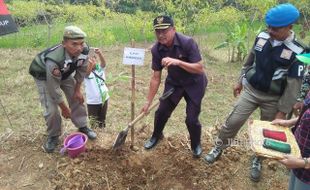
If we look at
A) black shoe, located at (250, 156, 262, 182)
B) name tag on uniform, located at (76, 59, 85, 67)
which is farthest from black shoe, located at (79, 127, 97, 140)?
black shoe, located at (250, 156, 262, 182)

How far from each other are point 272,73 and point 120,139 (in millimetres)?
1665

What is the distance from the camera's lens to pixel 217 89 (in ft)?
25.0

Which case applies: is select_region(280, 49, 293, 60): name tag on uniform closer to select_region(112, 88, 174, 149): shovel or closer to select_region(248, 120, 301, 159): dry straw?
select_region(248, 120, 301, 159): dry straw

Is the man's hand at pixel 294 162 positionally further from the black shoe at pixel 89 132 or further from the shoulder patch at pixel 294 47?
the black shoe at pixel 89 132

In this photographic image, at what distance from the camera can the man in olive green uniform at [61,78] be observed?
332cm

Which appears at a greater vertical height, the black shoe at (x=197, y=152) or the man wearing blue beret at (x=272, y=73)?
the man wearing blue beret at (x=272, y=73)

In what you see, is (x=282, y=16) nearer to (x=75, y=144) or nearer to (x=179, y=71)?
(x=179, y=71)

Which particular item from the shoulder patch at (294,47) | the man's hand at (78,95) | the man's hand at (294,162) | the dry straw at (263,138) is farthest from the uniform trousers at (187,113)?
the man's hand at (294,162)

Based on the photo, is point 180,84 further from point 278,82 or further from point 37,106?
point 37,106

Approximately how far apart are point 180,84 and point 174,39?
47cm

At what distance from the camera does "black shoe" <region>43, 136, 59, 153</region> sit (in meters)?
3.87

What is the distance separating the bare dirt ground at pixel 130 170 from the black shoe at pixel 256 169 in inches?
2.4

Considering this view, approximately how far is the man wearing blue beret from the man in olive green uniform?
5.32 ft

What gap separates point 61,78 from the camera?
3555 mm
